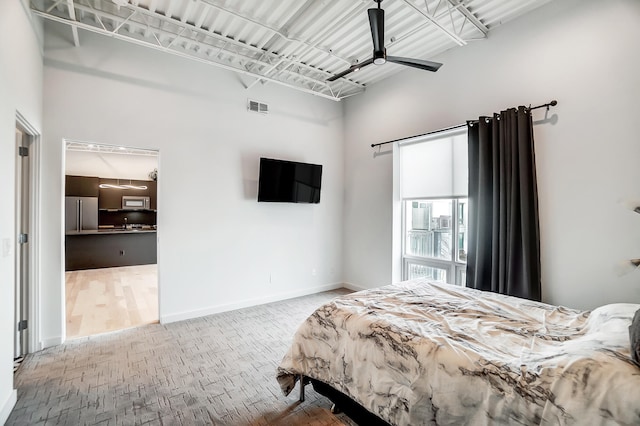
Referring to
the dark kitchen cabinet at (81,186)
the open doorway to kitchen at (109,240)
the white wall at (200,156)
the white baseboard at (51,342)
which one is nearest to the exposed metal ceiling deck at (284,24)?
the white wall at (200,156)

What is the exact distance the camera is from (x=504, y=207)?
326cm

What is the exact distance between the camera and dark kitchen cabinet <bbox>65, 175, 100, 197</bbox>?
27.3 feet

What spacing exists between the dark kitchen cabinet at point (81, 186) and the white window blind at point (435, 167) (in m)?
8.64

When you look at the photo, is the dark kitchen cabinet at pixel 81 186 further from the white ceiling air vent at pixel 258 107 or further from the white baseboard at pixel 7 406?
the white baseboard at pixel 7 406

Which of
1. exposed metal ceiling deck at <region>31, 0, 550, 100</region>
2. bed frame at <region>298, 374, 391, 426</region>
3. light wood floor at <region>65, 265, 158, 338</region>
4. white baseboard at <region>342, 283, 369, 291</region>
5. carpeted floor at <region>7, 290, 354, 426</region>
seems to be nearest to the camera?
bed frame at <region>298, 374, 391, 426</region>

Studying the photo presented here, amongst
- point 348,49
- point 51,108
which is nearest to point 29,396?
point 51,108

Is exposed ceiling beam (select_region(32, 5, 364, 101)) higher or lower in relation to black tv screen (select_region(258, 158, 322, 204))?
higher

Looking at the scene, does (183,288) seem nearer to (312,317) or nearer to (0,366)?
(0,366)

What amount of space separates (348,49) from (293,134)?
5.09 ft

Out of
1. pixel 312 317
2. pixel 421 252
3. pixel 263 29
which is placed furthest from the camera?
pixel 421 252

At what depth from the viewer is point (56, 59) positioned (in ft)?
10.7

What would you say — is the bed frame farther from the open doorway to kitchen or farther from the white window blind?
the white window blind

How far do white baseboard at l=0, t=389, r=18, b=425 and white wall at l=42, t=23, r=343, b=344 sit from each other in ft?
3.95

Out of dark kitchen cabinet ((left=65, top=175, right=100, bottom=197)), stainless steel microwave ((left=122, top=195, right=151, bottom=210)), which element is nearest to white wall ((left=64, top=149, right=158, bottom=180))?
dark kitchen cabinet ((left=65, top=175, right=100, bottom=197))
